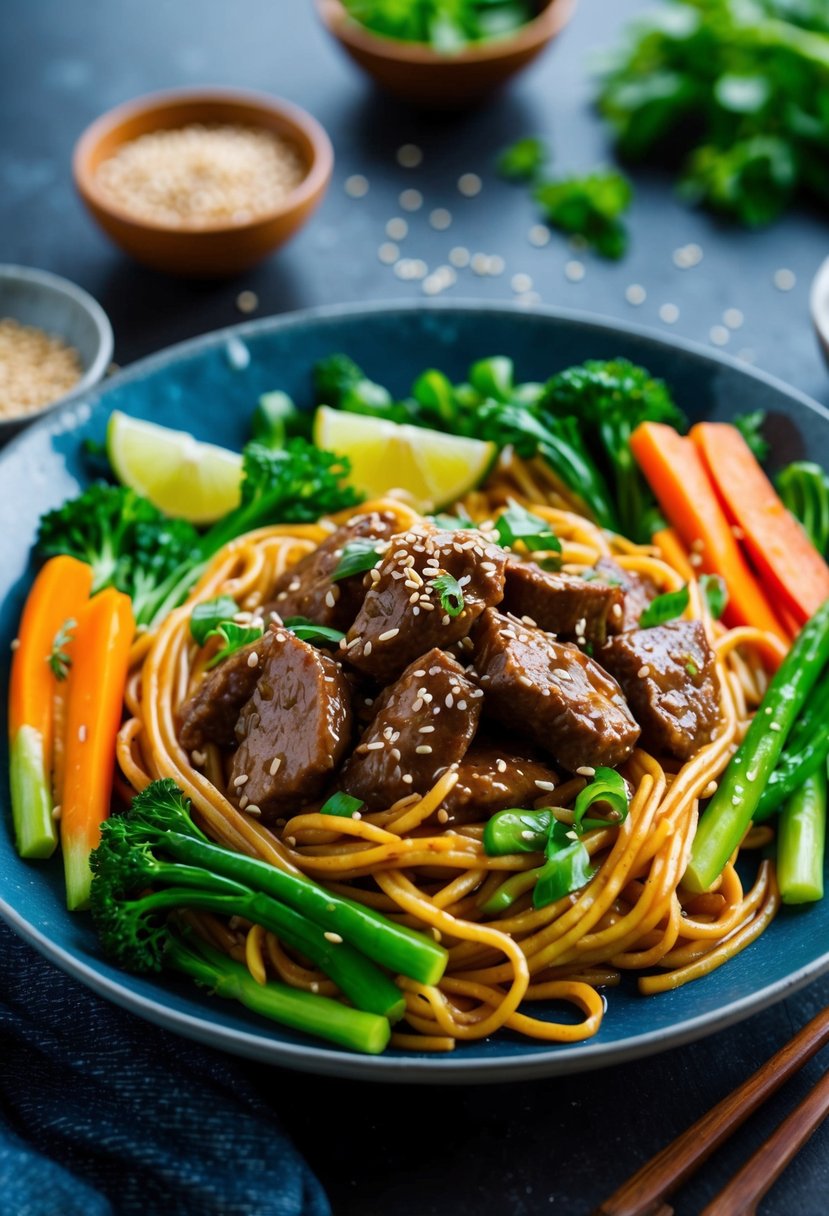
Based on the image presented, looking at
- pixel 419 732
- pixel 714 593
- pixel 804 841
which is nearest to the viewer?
pixel 419 732

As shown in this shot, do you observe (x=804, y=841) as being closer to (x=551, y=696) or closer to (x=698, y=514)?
(x=551, y=696)

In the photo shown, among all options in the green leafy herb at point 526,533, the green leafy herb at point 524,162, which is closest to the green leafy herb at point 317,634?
the green leafy herb at point 526,533

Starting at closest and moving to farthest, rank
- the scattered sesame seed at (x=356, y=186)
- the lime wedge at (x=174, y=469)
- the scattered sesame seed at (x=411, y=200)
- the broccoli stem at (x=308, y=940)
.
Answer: the broccoli stem at (x=308, y=940) → the lime wedge at (x=174, y=469) → the scattered sesame seed at (x=411, y=200) → the scattered sesame seed at (x=356, y=186)

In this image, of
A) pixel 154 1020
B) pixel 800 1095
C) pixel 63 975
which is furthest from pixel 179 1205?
pixel 800 1095

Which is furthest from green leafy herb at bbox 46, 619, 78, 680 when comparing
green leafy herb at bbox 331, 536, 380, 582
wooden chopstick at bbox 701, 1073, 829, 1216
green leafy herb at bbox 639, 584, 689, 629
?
wooden chopstick at bbox 701, 1073, 829, 1216

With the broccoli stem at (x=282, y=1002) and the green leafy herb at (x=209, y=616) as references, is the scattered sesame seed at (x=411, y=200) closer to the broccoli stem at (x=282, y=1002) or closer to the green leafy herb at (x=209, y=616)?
the green leafy herb at (x=209, y=616)

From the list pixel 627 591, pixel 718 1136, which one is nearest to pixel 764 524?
pixel 627 591

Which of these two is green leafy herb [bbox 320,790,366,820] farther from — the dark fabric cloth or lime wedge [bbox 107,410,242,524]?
lime wedge [bbox 107,410,242,524]
